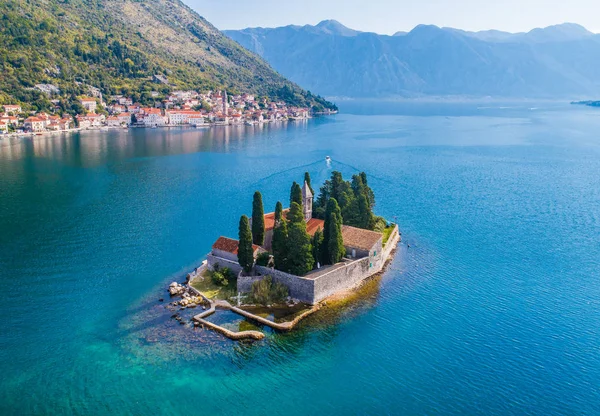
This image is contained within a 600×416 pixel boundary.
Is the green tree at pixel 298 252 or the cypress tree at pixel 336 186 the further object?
the cypress tree at pixel 336 186

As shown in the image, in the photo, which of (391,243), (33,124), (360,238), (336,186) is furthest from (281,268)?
(33,124)

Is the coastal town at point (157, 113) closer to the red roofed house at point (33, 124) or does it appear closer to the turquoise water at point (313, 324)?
the red roofed house at point (33, 124)

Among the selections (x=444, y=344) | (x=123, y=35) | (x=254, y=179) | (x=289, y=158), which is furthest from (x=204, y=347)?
(x=123, y=35)

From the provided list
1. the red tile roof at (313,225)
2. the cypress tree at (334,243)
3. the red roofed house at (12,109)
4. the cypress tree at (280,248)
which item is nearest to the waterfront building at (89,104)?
the red roofed house at (12,109)

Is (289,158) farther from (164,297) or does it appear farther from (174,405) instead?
(174,405)

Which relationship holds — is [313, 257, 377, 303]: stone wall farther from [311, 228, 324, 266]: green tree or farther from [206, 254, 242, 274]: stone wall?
[206, 254, 242, 274]: stone wall
